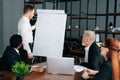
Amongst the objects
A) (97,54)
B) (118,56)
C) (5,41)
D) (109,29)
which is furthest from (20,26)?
(5,41)

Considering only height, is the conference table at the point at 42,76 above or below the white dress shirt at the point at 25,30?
below

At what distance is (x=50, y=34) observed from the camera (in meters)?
4.43

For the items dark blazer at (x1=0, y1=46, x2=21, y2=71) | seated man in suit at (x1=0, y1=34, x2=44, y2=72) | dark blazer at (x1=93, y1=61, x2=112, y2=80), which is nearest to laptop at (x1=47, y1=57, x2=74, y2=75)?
seated man in suit at (x1=0, y1=34, x2=44, y2=72)

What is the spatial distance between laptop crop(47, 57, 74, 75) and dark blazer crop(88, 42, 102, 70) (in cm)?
48

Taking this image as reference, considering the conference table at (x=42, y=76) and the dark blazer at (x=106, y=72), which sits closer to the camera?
the dark blazer at (x=106, y=72)

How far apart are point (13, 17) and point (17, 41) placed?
14.9ft

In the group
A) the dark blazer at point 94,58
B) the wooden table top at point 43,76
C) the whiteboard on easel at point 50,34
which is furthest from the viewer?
the whiteboard on easel at point 50,34

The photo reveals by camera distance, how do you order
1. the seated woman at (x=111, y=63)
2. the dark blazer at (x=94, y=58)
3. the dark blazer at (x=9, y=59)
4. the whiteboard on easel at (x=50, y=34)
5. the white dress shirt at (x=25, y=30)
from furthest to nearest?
the whiteboard on easel at (x=50, y=34) < the white dress shirt at (x=25, y=30) < the dark blazer at (x=94, y=58) < the dark blazer at (x=9, y=59) < the seated woman at (x=111, y=63)

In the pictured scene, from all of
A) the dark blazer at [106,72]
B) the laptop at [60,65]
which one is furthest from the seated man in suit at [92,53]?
the dark blazer at [106,72]

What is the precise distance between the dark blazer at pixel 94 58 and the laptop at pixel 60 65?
480 mm

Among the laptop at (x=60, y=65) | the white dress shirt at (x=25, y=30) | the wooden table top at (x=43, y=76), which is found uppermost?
the white dress shirt at (x=25, y=30)

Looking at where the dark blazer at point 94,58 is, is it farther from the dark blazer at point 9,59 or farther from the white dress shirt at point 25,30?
the white dress shirt at point 25,30

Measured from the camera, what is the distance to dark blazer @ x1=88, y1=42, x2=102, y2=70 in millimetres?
2979

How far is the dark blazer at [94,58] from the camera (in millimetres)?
2979
